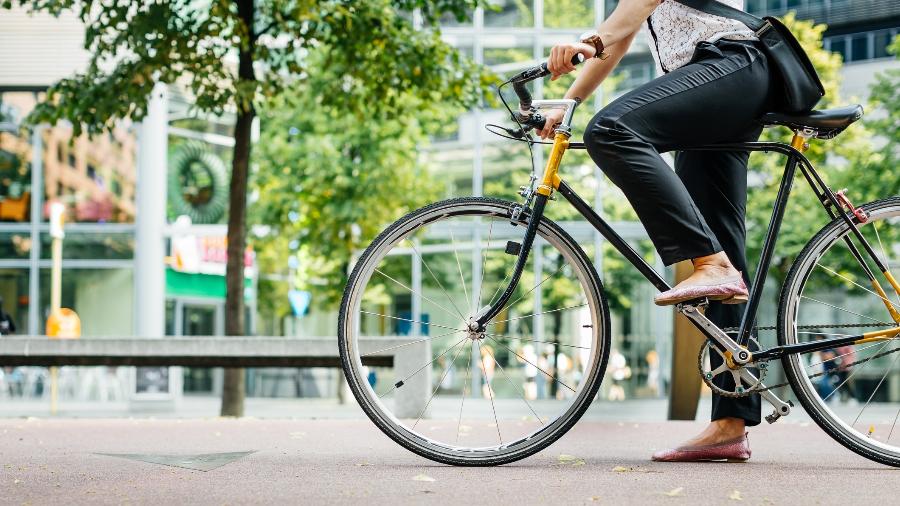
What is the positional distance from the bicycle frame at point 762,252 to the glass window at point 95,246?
64.8ft

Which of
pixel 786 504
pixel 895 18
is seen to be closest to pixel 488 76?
pixel 786 504

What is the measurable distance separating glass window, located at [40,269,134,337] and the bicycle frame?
779 inches

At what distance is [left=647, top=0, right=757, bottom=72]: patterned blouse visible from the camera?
3666 mm

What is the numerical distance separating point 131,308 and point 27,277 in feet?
6.77

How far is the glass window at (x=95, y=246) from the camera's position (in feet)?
74.0

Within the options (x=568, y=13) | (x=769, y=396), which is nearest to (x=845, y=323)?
(x=769, y=396)

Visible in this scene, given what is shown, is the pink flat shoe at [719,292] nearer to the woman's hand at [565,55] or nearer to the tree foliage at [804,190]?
the woman's hand at [565,55]

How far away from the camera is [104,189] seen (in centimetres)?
2262

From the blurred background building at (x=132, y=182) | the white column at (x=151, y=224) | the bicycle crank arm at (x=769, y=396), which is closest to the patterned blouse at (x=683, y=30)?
the bicycle crank arm at (x=769, y=396)

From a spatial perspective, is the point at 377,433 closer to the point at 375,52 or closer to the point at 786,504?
the point at 786,504

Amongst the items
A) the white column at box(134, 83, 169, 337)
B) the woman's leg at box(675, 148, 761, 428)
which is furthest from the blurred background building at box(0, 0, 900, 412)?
the woman's leg at box(675, 148, 761, 428)

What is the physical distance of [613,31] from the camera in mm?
3643

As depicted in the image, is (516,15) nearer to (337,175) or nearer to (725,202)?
(337,175)

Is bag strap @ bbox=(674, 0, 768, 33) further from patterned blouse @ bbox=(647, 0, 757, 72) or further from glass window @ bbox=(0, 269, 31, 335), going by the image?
glass window @ bbox=(0, 269, 31, 335)
